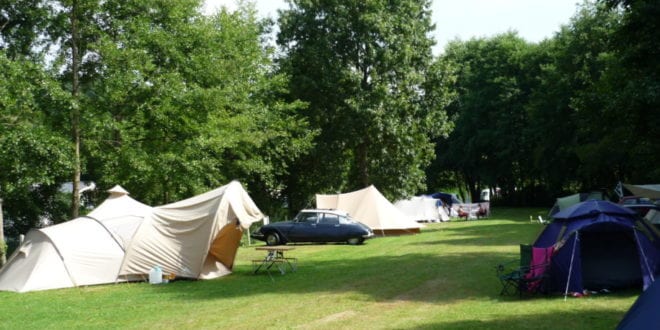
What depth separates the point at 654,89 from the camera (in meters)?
13.0

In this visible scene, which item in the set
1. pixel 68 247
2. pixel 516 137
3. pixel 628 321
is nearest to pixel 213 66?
pixel 68 247

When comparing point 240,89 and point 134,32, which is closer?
point 134,32

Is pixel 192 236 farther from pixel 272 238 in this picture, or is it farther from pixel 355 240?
pixel 355 240

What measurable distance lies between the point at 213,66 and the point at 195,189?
5.09m

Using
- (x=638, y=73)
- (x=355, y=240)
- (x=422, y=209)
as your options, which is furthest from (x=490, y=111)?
(x=638, y=73)

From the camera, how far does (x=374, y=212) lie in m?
29.6

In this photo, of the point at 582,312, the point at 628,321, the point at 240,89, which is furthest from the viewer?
the point at 240,89

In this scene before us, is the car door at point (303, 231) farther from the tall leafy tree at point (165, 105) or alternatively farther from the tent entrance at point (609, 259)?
the tent entrance at point (609, 259)

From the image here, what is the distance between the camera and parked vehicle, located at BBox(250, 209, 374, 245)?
83.9 feet

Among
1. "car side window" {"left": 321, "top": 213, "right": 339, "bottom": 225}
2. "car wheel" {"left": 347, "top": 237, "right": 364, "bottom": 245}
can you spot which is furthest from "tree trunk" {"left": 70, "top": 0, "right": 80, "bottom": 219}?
"car wheel" {"left": 347, "top": 237, "right": 364, "bottom": 245}

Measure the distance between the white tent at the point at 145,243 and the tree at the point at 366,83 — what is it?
17.0 metres

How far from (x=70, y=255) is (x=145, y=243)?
1.83m

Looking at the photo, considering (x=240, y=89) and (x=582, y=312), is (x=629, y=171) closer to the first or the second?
(x=240, y=89)

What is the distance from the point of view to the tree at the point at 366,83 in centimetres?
3359
